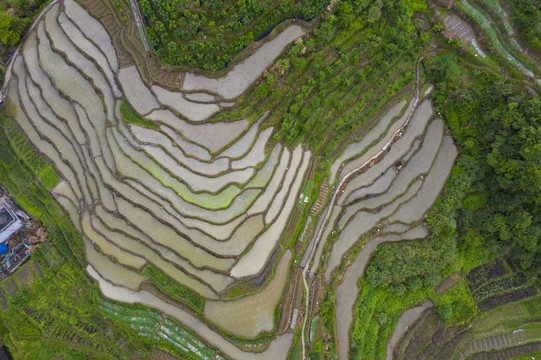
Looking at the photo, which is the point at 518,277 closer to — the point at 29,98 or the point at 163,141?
the point at 163,141

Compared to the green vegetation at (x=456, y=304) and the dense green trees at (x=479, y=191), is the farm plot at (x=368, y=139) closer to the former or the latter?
the dense green trees at (x=479, y=191)

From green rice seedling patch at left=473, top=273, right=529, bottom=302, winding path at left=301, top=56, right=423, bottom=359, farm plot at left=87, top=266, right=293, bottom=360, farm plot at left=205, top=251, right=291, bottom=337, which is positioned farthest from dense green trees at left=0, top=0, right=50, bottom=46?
green rice seedling patch at left=473, top=273, right=529, bottom=302

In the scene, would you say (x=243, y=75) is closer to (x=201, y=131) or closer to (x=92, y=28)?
(x=201, y=131)

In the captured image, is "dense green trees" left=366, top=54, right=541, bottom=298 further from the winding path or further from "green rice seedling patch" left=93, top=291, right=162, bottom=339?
"green rice seedling patch" left=93, top=291, right=162, bottom=339

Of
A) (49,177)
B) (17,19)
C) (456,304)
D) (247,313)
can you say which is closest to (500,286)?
(456,304)

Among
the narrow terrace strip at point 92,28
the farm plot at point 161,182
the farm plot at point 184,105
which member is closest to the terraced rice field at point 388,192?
the farm plot at point 161,182

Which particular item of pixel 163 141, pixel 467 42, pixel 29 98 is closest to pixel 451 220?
pixel 467 42
